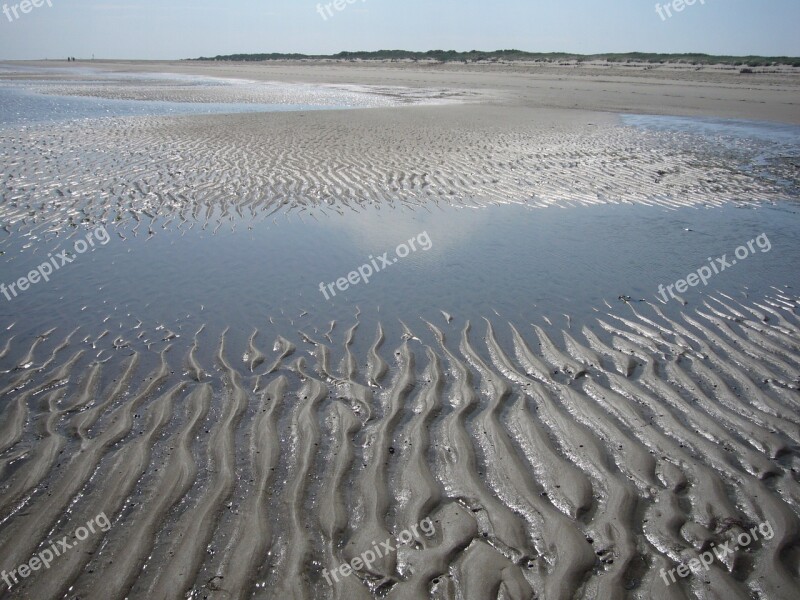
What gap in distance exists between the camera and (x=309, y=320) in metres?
6.04

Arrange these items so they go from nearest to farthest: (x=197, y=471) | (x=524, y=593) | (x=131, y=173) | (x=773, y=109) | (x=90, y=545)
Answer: (x=524, y=593) < (x=90, y=545) < (x=197, y=471) < (x=131, y=173) < (x=773, y=109)

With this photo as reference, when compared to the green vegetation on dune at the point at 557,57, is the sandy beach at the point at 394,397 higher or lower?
higher

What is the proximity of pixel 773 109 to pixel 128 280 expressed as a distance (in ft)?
96.5

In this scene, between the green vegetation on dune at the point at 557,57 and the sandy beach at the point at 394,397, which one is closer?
the sandy beach at the point at 394,397

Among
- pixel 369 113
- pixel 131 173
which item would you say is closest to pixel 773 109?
pixel 369 113

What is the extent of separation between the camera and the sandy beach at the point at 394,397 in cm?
315

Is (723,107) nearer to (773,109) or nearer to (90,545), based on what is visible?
(773,109)

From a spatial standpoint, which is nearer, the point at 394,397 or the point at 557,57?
the point at 394,397

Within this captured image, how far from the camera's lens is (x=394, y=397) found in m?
4.70

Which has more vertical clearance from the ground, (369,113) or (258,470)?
(258,470)

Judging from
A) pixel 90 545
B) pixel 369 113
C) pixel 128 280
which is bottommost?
pixel 369 113

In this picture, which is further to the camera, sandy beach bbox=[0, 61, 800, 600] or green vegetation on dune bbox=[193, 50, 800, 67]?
green vegetation on dune bbox=[193, 50, 800, 67]

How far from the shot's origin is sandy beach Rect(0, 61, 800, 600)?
315cm

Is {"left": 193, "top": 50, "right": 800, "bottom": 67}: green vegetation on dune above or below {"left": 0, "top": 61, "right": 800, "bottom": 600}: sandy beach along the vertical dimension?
below
